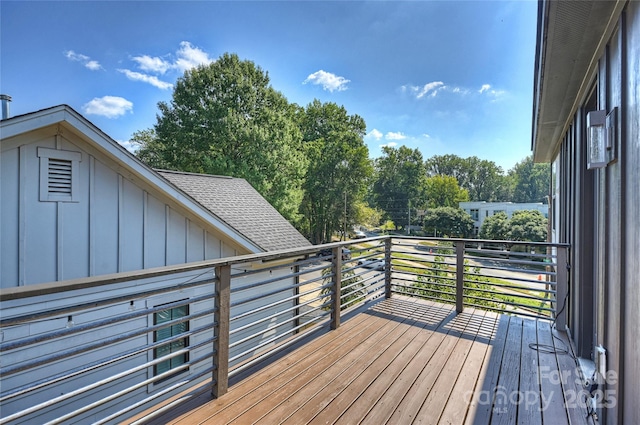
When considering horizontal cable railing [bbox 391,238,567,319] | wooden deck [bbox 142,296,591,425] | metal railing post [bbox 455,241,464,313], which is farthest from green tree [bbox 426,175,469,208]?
wooden deck [bbox 142,296,591,425]

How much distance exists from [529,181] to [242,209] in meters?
45.6

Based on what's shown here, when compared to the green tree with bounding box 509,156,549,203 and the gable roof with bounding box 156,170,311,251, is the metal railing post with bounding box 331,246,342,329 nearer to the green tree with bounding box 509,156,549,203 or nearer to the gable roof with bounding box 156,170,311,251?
the gable roof with bounding box 156,170,311,251

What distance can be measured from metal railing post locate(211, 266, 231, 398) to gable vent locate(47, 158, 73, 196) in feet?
9.04

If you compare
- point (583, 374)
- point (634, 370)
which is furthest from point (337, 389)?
point (583, 374)

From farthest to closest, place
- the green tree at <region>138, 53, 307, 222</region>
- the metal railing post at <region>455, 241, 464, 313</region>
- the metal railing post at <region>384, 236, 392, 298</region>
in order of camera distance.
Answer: the green tree at <region>138, 53, 307, 222</region> → the metal railing post at <region>384, 236, 392, 298</region> → the metal railing post at <region>455, 241, 464, 313</region>

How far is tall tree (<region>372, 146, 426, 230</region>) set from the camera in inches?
1329

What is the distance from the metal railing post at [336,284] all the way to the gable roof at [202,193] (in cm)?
218

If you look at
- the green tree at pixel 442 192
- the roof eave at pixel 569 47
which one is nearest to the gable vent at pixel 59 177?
the roof eave at pixel 569 47

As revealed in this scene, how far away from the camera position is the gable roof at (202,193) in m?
3.21

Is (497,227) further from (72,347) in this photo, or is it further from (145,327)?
(72,347)

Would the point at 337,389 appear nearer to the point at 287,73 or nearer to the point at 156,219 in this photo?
the point at 156,219

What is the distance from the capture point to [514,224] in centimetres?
2431

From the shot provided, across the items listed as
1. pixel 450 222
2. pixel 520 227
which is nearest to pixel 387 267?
pixel 520 227

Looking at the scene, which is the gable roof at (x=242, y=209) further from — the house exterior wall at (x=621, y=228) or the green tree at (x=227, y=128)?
the green tree at (x=227, y=128)
